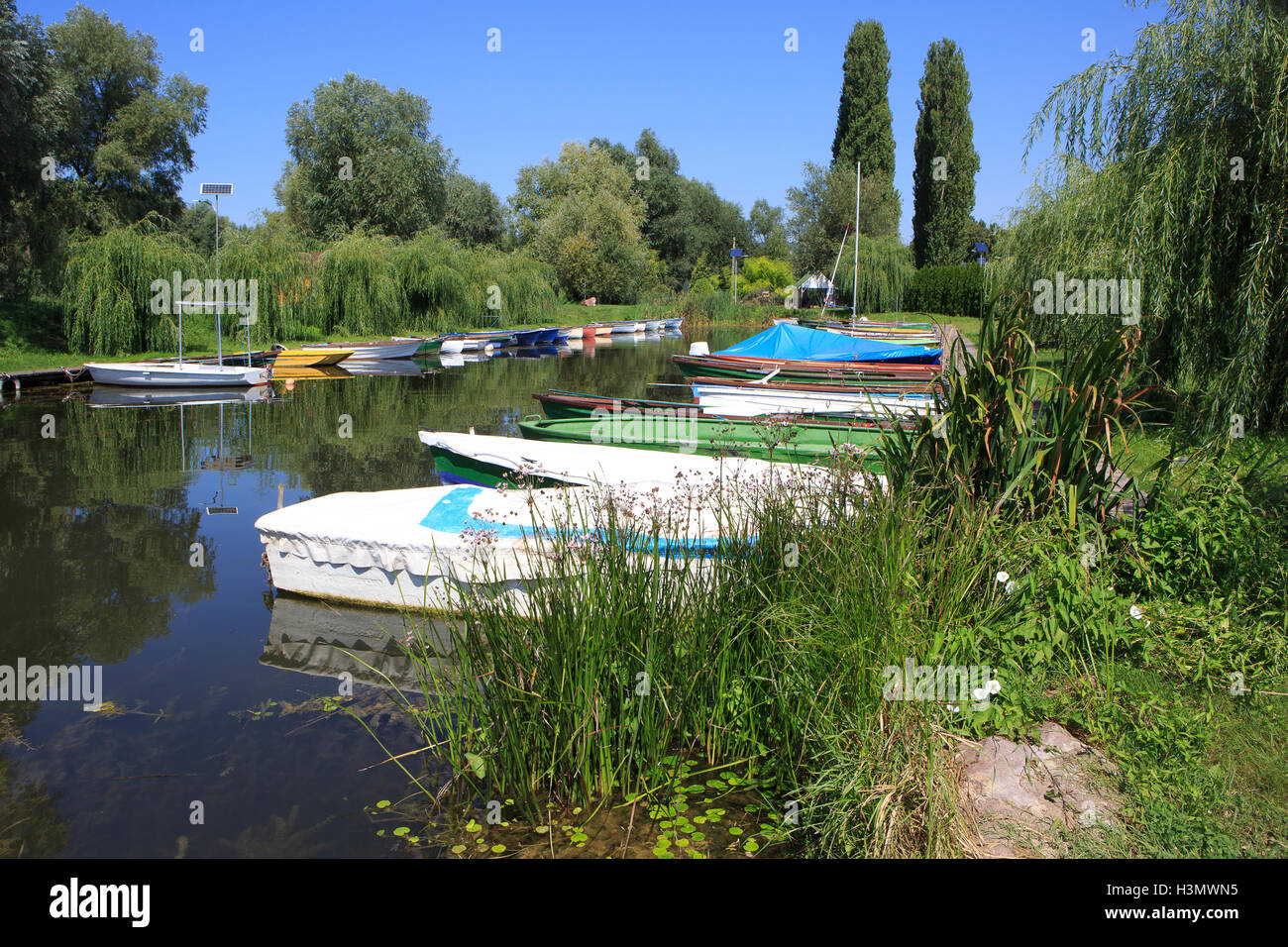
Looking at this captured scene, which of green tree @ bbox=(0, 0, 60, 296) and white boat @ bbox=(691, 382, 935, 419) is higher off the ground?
green tree @ bbox=(0, 0, 60, 296)

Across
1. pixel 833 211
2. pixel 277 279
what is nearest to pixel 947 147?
pixel 833 211

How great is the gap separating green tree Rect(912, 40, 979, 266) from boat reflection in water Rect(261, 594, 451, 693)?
4432cm

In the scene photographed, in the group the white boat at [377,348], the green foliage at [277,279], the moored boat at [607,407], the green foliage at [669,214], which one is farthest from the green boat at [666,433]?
the green foliage at [669,214]

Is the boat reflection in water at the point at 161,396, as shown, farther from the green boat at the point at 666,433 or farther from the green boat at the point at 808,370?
the green boat at the point at 666,433

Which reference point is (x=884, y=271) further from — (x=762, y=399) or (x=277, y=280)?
(x=762, y=399)

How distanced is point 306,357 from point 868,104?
127ft

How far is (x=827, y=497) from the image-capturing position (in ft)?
14.8

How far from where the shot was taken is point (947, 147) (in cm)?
4562

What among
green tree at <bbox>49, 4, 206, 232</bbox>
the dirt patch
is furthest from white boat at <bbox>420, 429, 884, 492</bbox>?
green tree at <bbox>49, 4, 206, 232</bbox>

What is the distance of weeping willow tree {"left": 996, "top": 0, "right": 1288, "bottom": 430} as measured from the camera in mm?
7547

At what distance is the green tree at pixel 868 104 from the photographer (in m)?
50.5

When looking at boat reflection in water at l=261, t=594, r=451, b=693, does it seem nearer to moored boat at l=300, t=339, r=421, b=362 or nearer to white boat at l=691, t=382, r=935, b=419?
white boat at l=691, t=382, r=935, b=419

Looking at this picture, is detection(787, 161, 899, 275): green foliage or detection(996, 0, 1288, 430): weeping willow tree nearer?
detection(996, 0, 1288, 430): weeping willow tree

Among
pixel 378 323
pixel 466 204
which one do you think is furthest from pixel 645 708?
pixel 466 204
